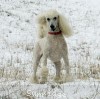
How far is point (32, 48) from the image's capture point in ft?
37.9

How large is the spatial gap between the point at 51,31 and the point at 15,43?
648 cm

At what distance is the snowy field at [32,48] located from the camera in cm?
444

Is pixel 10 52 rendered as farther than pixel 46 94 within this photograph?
Yes

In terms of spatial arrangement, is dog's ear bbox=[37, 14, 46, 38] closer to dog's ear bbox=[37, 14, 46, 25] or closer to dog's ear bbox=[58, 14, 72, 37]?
dog's ear bbox=[37, 14, 46, 25]

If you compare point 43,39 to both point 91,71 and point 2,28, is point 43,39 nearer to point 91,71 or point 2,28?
point 91,71

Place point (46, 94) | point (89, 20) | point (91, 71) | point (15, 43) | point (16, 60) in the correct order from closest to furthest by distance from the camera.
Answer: point (46, 94)
point (91, 71)
point (16, 60)
point (15, 43)
point (89, 20)

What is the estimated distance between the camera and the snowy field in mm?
4438

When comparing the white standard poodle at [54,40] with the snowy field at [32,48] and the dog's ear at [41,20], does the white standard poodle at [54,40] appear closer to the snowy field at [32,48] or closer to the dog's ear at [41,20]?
the dog's ear at [41,20]

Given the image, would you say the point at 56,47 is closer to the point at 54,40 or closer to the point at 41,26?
the point at 54,40

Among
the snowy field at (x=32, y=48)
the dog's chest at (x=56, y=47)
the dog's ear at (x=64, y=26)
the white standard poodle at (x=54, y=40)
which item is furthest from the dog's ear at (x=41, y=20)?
the snowy field at (x=32, y=48)

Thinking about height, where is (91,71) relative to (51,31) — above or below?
below

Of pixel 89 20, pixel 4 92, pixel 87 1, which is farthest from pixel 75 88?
pixel 87 1

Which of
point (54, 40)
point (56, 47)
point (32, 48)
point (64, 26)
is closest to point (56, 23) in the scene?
point (64, 26)

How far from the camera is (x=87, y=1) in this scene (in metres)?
19.0
